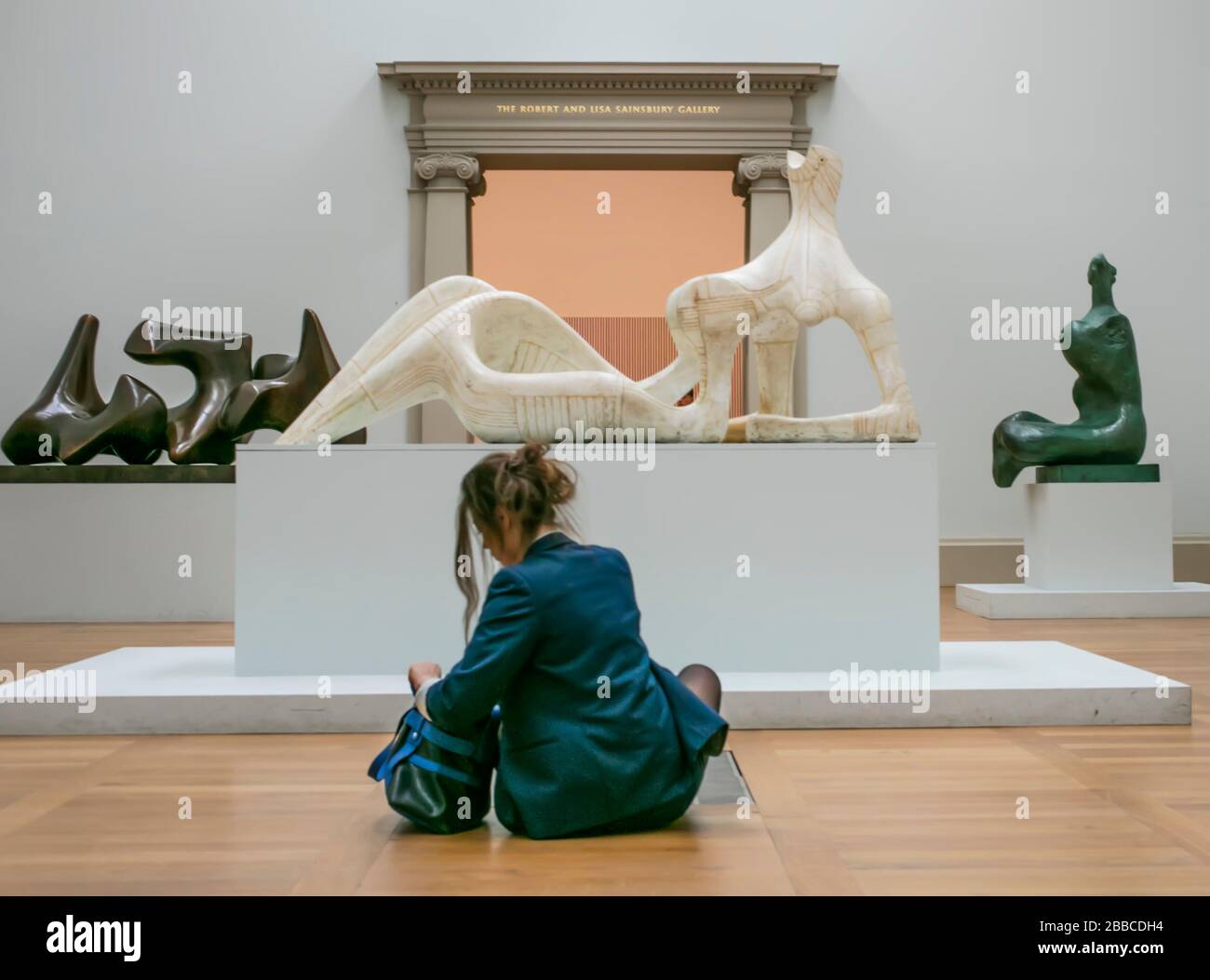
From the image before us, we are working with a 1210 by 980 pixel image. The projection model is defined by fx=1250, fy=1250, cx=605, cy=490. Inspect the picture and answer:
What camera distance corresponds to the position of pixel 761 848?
10.5ft

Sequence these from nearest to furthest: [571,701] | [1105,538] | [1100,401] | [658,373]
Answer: [571,701], [658,373], [1105,538], [1100,401]

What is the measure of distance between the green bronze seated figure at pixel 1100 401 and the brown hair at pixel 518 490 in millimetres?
7201

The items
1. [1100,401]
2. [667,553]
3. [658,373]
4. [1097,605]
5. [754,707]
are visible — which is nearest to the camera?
[754,707]

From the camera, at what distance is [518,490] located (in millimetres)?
3160

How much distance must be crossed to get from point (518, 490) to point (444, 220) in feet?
29.0

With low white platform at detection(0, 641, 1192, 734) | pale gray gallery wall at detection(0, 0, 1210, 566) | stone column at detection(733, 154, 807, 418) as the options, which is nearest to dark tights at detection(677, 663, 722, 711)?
low white platform at detection(0, 641, 1192, 734)

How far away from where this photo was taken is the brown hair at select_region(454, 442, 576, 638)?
3.16m

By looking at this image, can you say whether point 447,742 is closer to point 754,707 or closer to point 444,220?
point 754,707

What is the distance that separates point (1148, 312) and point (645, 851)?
408 inches

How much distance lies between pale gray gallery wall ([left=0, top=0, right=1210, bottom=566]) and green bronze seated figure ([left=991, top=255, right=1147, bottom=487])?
7.33ft

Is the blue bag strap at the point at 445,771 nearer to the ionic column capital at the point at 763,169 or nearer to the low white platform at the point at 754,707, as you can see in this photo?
the low white platform at the point at 754,707

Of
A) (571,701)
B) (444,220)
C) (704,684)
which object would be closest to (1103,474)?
(444,220)

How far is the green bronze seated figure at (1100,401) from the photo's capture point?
9461 millimetres

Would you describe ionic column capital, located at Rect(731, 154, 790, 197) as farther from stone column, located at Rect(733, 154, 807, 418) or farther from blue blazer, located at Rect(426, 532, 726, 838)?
blue blazer, located at Rect(426, 532, 726, 838)
